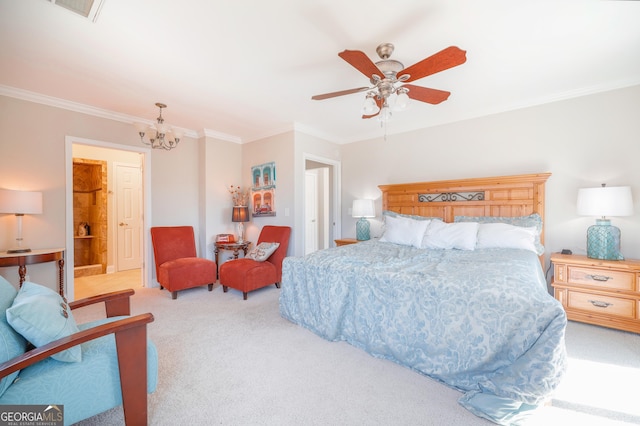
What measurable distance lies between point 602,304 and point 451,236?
147cm

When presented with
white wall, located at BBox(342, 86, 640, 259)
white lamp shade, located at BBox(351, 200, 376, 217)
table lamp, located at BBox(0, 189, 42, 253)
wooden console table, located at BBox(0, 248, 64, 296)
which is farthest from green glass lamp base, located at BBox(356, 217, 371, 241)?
table lamp, located at BBox(0, 189, 42, 253)

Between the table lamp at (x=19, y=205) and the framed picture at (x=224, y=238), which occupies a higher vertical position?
the table lamp at (x=19, y=205)

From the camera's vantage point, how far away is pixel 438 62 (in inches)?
73.2

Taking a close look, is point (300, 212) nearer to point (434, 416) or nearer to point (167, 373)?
point (167, 373)

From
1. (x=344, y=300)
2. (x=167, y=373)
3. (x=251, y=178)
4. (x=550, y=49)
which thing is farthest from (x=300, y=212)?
(x=550, y=49)

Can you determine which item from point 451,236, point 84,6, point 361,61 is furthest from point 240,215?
point 361,61

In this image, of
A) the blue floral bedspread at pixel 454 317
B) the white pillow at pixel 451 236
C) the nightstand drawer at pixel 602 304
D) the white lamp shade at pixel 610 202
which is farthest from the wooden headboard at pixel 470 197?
the blue floral bedspread at pixel 454 317

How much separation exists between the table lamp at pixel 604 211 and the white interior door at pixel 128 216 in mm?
6940

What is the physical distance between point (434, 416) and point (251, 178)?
4254 mm

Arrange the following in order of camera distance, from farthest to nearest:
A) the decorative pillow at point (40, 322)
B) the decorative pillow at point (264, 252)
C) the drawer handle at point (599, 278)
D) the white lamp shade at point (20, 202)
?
the decorative pillow at point (264, 252) < the white lamp shade at point (20, 202) < the drawer handle at point (599, 278) < the decorative pillow at point (40, 322)

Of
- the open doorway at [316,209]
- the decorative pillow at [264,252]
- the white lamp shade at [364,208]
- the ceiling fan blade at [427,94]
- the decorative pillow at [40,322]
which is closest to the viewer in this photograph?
the decorative pillow at [40,322]

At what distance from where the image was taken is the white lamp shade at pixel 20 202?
109 inches

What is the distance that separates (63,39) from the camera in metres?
2.11

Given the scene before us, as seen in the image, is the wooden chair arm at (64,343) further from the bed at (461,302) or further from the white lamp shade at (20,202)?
the white lamp shade at (20,202)
